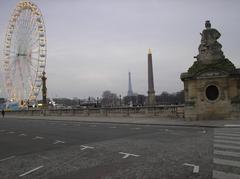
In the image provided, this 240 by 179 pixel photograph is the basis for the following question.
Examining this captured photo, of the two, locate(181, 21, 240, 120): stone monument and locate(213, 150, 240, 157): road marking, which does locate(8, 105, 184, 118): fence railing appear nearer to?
locate(181, 21, 240, 120): stone monument

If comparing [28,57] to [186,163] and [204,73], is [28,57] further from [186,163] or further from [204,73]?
[186,163]

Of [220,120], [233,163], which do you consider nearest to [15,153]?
[233,163]

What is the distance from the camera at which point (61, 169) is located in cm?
995

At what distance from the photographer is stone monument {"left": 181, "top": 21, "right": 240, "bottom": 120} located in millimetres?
27469

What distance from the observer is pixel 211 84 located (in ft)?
92.0

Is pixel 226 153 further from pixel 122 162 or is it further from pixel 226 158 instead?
pixel 122 162

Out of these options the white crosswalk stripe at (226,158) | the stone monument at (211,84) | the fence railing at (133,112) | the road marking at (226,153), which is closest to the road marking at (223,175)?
the white crosswalk stripe at (226,158)

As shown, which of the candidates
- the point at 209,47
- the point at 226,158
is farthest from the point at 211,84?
the point at 226,158

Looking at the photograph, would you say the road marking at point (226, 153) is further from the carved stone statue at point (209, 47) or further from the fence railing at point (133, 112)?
the fence railing at point (133, 112)

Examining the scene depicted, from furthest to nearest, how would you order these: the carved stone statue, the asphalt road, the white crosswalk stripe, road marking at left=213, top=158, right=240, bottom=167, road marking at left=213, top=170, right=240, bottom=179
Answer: the carved stone statue → road marking at left=213, top=158, right=240, bottom=167 → the asphalt road → the white crosswalk stripe → road marking at left=213, top=170, right=240, bottom=179

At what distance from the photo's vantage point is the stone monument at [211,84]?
27469 mm

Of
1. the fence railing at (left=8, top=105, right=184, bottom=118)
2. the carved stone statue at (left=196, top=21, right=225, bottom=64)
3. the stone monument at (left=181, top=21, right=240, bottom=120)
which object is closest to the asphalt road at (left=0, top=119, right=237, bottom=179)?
the stone monument at (left=181, top=21, right=240, bottom=120)

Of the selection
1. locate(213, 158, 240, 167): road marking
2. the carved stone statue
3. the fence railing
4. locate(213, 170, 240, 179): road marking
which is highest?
the carved stone statue

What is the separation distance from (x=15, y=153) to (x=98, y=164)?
504 cm
